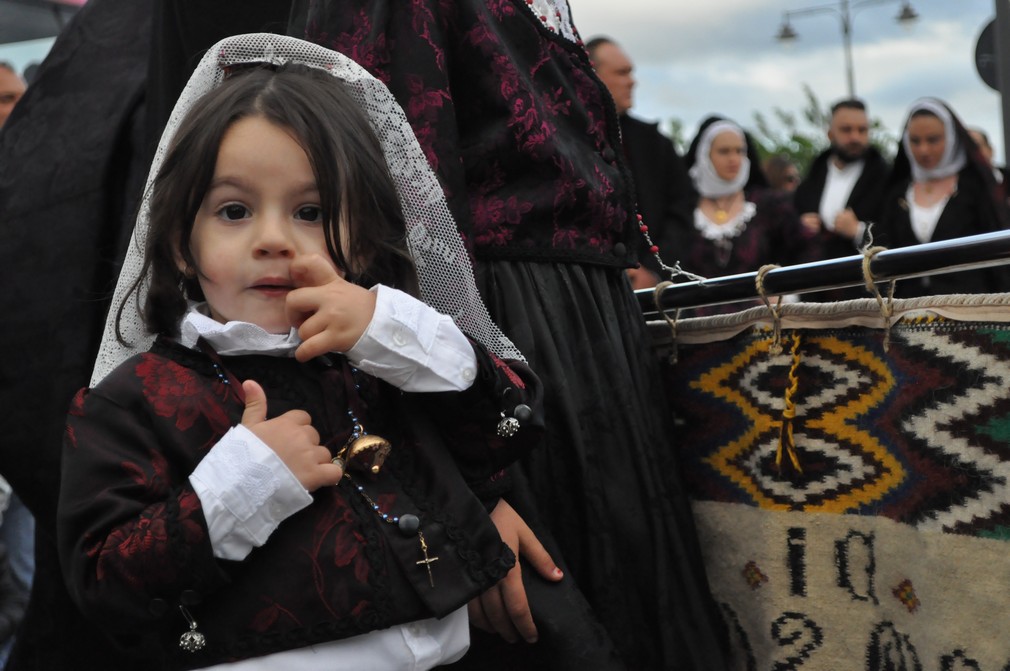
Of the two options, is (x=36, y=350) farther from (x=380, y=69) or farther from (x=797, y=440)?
(x=797, y=440)

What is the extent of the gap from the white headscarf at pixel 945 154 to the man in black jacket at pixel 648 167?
3.75 ft

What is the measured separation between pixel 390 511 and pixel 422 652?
18 cm

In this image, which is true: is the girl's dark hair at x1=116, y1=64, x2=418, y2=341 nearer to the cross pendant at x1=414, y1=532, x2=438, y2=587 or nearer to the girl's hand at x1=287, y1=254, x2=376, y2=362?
the girl's hand at x1=287, y1=254, x2=376, y2=362

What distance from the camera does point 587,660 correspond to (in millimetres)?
1871

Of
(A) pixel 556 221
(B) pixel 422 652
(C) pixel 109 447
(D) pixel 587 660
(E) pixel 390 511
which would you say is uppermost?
(A) pixel 556 221

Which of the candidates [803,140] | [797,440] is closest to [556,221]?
[797,440]

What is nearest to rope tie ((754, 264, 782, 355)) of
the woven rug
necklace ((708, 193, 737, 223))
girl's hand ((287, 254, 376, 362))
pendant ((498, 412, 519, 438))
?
the woven rug

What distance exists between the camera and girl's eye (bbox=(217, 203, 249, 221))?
168cm

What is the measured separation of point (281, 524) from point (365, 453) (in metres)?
0.13

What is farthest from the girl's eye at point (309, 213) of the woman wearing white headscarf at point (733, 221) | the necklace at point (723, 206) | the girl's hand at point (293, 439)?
the necklace at point (723, 206)

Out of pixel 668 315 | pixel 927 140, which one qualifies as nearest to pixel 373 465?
pixel 668 315

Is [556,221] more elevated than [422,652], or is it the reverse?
[556,221]

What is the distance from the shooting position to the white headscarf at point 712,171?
6.68 m

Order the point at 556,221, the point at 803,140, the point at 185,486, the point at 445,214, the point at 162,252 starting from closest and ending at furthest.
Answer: the point at 185,486 → the point at 162,252 → the point at 445,214 → the point at 556,221 → the point at 803,140
